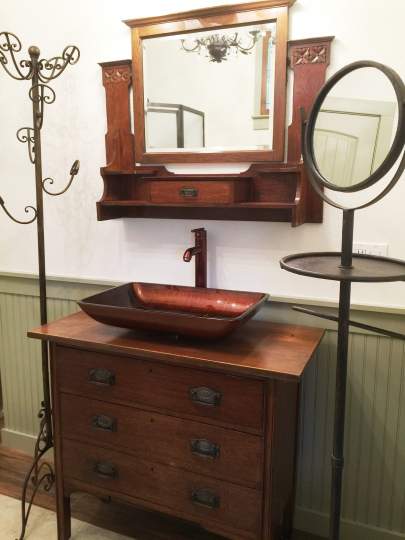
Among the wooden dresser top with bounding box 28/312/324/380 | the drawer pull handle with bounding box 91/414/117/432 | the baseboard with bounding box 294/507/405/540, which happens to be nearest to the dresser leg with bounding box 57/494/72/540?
the drawer pull handle with bounding box 91/414/117/432

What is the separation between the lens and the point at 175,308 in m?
1.95

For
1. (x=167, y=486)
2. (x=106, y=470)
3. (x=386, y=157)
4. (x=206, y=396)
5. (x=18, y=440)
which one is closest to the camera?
(x=386, y=157)

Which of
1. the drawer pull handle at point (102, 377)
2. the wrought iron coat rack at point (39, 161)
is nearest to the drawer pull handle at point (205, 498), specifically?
the drawer pull handle at point (102, 377)

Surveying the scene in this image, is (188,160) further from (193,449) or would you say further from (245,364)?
(193,449)

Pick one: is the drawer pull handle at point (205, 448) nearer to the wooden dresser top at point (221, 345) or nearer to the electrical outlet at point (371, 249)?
the wooden dresser top at point (221, 345)

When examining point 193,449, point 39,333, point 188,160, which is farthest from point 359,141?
point 39,333

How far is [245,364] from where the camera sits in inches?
56.8

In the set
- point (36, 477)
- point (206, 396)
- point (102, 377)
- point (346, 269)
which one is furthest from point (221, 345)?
point (36, 477)

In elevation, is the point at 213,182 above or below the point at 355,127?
below

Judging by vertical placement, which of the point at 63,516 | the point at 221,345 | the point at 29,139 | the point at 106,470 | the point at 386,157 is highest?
the point at 29,139

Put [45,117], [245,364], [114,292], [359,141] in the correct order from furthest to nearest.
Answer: [45,117], [114,292], [245,364], [359,141]

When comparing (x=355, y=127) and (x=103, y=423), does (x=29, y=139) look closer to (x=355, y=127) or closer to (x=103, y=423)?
(x=103, y=423)

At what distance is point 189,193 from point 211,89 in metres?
0.42

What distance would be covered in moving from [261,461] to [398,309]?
0.73m
